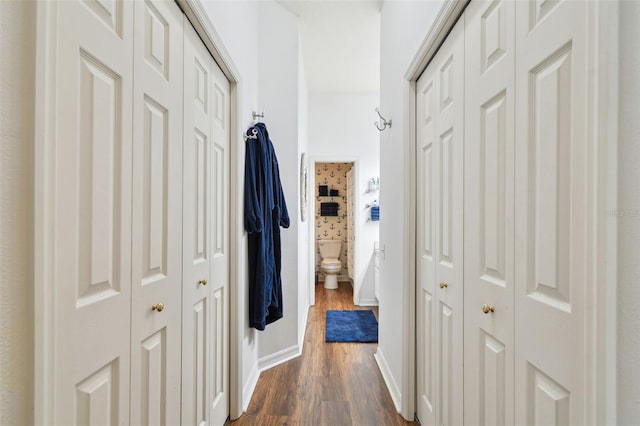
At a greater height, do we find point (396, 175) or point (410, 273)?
point (396, 175)

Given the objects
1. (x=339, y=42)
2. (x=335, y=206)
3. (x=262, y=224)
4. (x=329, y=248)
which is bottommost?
(x=329, y=248)

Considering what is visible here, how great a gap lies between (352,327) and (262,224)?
1956mm

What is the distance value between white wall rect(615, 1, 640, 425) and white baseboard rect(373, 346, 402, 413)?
1.59m

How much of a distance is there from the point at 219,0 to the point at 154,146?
0.97m

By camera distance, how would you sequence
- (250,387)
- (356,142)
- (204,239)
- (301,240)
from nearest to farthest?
(204,239) → (250,387) → (301,240) → (356,142)

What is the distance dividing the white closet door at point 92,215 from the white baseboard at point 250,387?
124 cm

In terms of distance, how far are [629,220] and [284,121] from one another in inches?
94.2

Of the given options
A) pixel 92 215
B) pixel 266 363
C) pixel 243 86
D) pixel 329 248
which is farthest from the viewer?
pixel 329 248

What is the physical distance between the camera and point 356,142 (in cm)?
Result: 462

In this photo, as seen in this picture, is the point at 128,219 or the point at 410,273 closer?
the point at 128,219

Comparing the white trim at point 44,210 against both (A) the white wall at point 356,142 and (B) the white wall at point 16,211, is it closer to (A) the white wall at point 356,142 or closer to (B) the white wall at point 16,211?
(B) the white wall at point 16,211

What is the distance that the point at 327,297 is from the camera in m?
4.89

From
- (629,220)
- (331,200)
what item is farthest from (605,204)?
(331,200)

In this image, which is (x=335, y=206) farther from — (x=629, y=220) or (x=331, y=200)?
(x=629, y=220)
